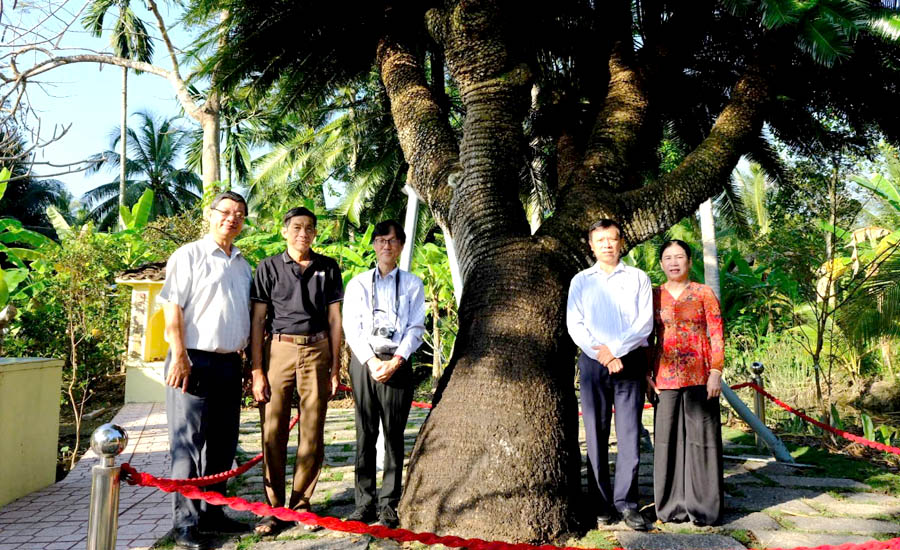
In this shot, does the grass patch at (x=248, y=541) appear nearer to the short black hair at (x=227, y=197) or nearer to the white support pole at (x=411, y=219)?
the short black hair at (x=227, y=197)

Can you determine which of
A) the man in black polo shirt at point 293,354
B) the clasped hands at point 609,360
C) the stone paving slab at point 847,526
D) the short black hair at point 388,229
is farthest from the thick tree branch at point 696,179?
the man in black polo shirt at point 293,354

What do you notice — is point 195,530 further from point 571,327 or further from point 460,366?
point 571,327

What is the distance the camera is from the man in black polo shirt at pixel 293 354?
13.9 ft

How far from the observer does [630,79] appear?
5.79 metres

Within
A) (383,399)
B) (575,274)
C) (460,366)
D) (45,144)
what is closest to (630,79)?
(575,274)

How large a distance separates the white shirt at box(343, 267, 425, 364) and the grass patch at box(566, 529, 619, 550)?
4.90 feet

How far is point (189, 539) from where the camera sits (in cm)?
387

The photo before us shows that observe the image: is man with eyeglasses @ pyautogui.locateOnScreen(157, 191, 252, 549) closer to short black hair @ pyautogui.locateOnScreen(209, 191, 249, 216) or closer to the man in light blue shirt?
short black hair @ pyautogui.locateOnScreen(209, 191, 249, 216)

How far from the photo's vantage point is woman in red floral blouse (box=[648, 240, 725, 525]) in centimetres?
431

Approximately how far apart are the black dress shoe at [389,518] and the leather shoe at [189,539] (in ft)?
3.38

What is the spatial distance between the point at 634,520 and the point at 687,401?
33.3 inches

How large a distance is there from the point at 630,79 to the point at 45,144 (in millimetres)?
4473

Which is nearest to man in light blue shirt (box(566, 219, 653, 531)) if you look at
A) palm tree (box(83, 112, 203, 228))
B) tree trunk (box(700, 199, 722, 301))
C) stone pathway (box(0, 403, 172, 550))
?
stone pathway (box(0, 403, 172, 550))

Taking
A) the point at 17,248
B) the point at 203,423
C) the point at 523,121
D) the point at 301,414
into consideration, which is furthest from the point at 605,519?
the point at 17,248
